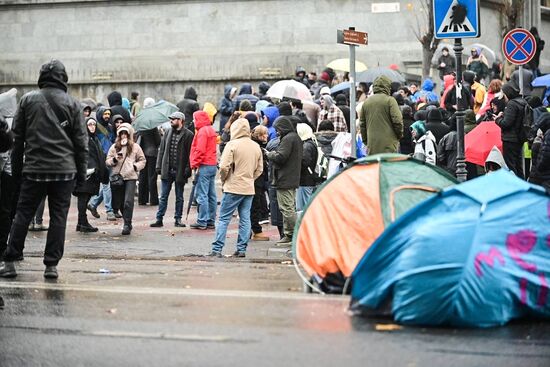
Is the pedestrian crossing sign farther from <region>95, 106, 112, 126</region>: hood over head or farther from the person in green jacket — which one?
<region>95, 106, 112, 126</region>: hood over head

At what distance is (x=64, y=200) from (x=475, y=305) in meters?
4.67

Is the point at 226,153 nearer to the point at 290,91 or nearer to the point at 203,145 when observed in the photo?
the point at 203,145

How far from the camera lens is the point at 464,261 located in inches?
392

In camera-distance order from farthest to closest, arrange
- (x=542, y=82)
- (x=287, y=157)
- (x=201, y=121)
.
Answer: (x=542, y=82) → (x=201, y=121) → (x=287, y=157)

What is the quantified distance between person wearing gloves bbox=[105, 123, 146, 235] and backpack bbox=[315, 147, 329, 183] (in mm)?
2995

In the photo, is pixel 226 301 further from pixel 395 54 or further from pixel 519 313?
pixel 395 54

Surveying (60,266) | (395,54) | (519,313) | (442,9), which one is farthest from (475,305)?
(395,54)

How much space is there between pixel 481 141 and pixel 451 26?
3.06 meters

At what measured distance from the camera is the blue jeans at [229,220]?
53.8 ft

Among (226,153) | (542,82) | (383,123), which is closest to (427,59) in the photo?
(542,82)

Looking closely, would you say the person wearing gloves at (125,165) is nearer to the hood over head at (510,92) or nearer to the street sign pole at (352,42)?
the street sign pole at (352,42)

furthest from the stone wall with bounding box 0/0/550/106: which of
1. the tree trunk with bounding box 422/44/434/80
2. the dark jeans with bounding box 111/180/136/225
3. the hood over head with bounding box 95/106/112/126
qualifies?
the dark jeans with bounding box 111/180/136/225

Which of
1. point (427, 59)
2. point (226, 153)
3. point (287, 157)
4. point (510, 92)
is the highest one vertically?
point (427, 59)

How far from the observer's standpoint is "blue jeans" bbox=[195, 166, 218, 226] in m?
19.8
